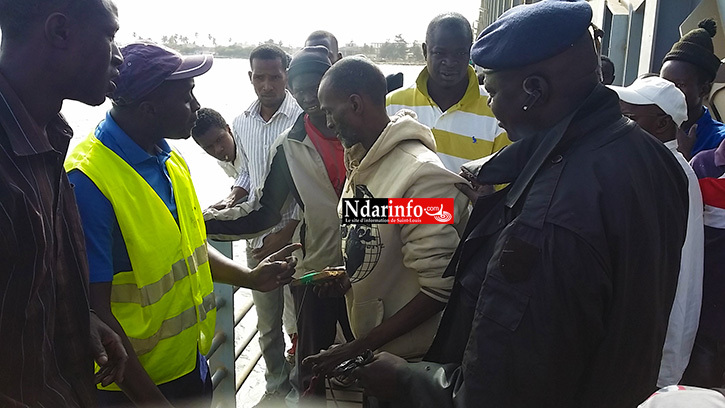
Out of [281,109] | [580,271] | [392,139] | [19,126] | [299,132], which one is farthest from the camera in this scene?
[281,109]

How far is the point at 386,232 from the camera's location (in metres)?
2.05

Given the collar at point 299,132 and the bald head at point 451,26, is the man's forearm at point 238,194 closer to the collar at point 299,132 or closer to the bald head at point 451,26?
the collar at point 299,132

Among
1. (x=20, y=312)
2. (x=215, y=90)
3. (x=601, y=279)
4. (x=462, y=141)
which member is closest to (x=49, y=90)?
(x=20, y=312)

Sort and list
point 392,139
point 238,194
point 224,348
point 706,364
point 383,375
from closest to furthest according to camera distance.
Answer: point 383,375 < point 392,139 < point 706,364 < point 224,348 < point 238,194

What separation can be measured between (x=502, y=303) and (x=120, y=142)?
1.46m

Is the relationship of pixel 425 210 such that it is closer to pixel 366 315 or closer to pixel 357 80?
pixel 366 315

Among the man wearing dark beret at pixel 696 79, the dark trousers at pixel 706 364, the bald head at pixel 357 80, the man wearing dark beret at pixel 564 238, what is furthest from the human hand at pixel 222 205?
the man wearing dark beret at pixel 696 79

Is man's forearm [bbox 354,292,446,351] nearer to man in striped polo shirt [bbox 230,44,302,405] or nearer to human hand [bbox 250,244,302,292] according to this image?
human hand [bbox 250,244,302,292]

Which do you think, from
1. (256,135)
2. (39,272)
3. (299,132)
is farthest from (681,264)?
(256,135)

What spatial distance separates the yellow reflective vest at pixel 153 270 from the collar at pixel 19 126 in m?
0.42

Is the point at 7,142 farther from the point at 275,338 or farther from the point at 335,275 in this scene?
the point at 275,338

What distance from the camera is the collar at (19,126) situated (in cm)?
140

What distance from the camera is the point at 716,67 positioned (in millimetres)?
3293

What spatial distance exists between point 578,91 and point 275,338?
3239mm
